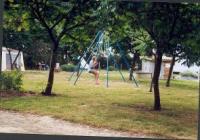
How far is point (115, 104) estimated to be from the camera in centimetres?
526

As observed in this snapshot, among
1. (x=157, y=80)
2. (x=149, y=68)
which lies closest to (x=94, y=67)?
(x=149, y=68)

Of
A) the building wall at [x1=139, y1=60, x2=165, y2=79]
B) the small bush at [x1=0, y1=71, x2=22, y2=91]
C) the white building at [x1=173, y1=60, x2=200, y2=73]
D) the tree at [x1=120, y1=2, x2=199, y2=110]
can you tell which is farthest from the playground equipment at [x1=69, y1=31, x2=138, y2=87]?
the small bush at [x1=0, y1=71, x2=22, y2=91]

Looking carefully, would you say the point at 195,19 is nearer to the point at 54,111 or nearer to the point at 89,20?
the point at 89,20

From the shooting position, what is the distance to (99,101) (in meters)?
5.23

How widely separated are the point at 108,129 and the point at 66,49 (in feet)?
3.87

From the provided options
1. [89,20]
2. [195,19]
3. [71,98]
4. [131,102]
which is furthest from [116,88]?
[195,19]

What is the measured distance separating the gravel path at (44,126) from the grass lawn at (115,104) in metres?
0.07

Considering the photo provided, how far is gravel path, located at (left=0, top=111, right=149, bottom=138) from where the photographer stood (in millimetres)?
4996

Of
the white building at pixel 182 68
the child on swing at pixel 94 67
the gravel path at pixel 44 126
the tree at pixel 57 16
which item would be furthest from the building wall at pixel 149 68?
the tree at pixel 57 16

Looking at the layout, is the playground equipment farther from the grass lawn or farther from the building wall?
the building wall

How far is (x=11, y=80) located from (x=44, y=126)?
72 centimetres

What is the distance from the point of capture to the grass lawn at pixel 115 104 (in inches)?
202

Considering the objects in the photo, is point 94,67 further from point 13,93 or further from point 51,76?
point 13,93

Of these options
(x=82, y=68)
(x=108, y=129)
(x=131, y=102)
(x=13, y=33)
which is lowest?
(x=108, y=129)
